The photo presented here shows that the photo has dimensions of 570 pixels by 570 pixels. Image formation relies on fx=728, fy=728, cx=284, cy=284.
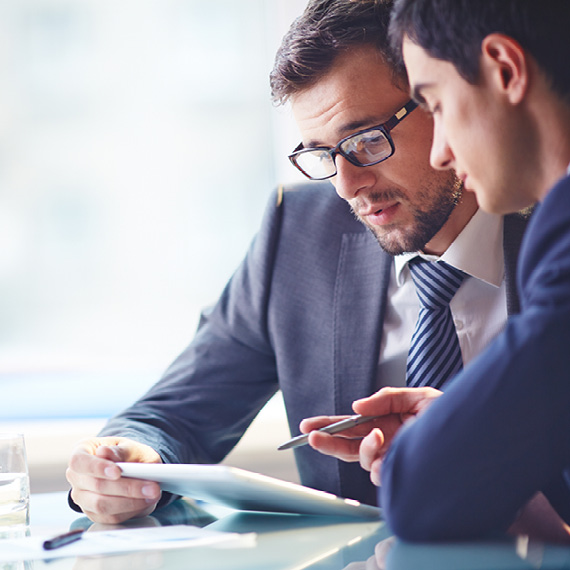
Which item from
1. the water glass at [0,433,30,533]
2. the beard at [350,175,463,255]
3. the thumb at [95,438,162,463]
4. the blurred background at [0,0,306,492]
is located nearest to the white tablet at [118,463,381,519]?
the thumb at [95,438,162,463]

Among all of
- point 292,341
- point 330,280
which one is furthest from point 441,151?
point 292,341

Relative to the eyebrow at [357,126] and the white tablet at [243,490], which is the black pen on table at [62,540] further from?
the eyebrow at [357,126]

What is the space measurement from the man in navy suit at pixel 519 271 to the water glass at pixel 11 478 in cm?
61

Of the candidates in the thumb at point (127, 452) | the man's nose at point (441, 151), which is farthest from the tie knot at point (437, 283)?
the thumb at point (127, 452)

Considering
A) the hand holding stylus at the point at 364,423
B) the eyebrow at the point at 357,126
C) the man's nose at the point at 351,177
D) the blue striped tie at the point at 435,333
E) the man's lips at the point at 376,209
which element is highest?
the eyebrow at the point at 357,126

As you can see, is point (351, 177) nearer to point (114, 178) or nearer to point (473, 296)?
point (473, 296)

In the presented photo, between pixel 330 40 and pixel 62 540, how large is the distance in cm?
109

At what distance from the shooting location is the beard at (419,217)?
157 centimetres

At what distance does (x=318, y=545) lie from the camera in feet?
3.26

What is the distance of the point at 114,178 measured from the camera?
2.51 m

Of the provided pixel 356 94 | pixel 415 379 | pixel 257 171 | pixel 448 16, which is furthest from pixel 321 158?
pixel 257 171

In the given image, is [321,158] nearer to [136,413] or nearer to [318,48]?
[318,48]

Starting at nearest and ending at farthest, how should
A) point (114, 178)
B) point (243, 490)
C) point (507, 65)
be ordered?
point (507, 65)
point (243, 490)
point (114, 178)

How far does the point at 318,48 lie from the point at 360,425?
78cm
